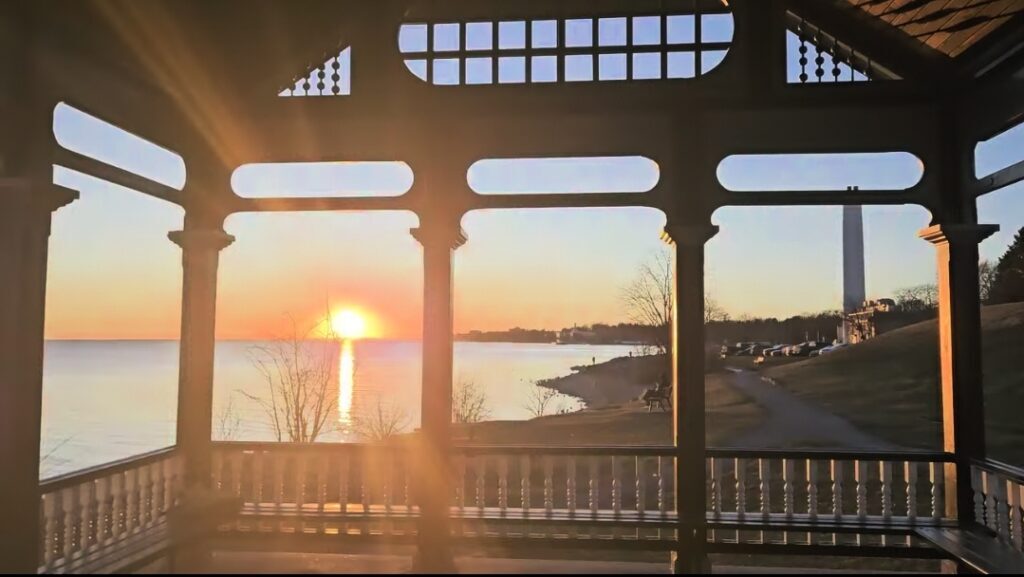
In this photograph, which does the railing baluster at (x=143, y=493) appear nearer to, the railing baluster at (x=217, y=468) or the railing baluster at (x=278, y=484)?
the railing baluster at (x=217, y=468)

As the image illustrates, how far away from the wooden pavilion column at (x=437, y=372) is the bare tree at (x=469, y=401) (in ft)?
49.7

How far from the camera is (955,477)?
5.76 metres

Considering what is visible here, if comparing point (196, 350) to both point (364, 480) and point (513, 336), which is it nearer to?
point (364, 480)

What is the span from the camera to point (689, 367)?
5906 millimetres

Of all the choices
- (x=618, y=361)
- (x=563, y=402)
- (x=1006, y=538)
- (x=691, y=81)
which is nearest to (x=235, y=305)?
(x=563, y=402)

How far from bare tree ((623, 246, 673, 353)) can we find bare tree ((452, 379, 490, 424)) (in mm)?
5355

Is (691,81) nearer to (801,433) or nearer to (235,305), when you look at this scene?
(801,433)

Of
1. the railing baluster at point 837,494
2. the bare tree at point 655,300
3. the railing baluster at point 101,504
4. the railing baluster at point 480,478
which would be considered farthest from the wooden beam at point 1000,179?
the bare tree at point 655,300

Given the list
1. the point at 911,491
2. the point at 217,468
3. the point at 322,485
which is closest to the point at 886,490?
the point at 911,491

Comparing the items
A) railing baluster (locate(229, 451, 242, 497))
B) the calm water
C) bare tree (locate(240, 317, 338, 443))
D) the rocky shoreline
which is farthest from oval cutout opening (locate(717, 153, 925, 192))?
the rocky shoreline

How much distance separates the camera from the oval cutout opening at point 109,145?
4672 millimetres

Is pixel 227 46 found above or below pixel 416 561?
above

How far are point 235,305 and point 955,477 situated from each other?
20876 mm

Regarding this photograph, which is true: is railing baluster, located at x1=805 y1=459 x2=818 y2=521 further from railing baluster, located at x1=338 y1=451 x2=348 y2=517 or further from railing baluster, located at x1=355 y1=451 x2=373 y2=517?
railing baluster, located at x1=338 y1=451 x2=348 y2=517
